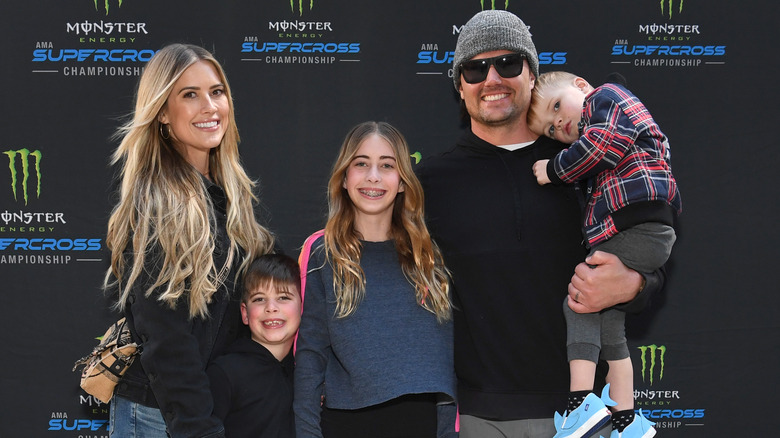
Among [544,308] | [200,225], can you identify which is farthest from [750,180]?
[200,225]

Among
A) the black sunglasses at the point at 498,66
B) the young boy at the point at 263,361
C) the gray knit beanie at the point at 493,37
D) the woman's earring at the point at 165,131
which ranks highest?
the gray knit beanie at the point at 493,37

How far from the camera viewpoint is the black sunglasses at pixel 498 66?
8.15 ft

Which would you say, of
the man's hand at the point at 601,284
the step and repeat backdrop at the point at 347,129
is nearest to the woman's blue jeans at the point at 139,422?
the man's hand at the point at 601,284

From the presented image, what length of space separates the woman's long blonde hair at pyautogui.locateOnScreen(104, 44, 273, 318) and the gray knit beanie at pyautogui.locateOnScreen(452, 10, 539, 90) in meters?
0.97

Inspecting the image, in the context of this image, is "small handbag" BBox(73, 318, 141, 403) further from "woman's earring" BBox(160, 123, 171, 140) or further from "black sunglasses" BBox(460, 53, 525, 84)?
"black sunglasses" BBox(460, 53, 525, 84)

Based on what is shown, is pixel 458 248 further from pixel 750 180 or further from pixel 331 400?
pixel 750 180

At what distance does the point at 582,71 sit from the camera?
11.7ft

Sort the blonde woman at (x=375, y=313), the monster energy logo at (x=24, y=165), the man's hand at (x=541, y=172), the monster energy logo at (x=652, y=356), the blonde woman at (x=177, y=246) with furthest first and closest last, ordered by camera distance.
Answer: the monster energy logo at (x=652, y=356), the monster energy logo at (x=24, y=165), the man's hand at (x=541, y=172), the blonde woman at (x=375, y=313), the blonde woman at (x=177, y=246)

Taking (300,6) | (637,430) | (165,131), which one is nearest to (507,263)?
(637,430)

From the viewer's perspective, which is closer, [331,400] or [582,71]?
[331,400]

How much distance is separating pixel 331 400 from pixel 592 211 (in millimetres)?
1156

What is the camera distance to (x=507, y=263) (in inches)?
89.7

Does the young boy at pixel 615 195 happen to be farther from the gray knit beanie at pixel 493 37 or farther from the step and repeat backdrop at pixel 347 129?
the step and repeat backdrop at pixel 347 129

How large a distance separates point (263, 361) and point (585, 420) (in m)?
1.10
